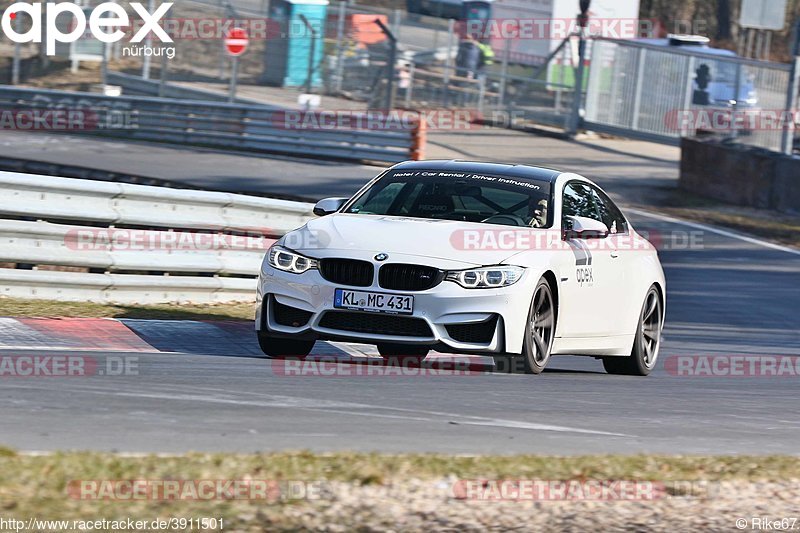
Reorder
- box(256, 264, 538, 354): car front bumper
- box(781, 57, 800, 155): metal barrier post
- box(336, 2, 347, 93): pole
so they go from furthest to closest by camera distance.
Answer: box(336, 2, 347, 93): pole → box(781, 57, 800, 155): metal barrier post → box(256, 264, 538, 354): car front bumper

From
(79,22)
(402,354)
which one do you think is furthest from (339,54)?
(402,354)

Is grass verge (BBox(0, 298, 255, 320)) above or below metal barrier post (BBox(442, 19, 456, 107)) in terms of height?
below

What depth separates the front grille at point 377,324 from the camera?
8586mm

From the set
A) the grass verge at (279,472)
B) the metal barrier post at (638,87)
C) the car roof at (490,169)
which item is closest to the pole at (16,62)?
the metal barrier post at (638,87)

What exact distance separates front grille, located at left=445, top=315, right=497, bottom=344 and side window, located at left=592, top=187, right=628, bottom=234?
7.02 feet

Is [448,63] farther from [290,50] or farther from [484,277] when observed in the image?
[484,277]

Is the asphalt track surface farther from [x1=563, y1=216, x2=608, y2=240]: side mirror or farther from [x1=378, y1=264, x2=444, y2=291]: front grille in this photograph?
[x1=563, y1=216, x2=608, y2=240]: side mirror

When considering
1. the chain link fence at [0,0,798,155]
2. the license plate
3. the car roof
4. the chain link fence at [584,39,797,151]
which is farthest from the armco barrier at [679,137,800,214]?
the license plate

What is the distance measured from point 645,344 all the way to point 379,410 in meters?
4.06

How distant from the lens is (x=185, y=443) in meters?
5.95

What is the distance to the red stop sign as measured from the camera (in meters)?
33.3

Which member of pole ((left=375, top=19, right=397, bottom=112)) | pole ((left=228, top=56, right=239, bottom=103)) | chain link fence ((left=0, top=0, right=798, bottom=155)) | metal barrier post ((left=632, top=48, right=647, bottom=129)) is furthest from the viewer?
metal barrier post ((left=632, top=48, right=647, bottom=129))

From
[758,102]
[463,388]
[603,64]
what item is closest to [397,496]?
[463,388]

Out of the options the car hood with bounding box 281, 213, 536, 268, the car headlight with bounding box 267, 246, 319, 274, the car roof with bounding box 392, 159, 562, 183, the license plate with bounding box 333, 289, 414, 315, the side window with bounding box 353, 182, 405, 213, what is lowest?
the license plate with bounding box 333, 289, 414, 315
